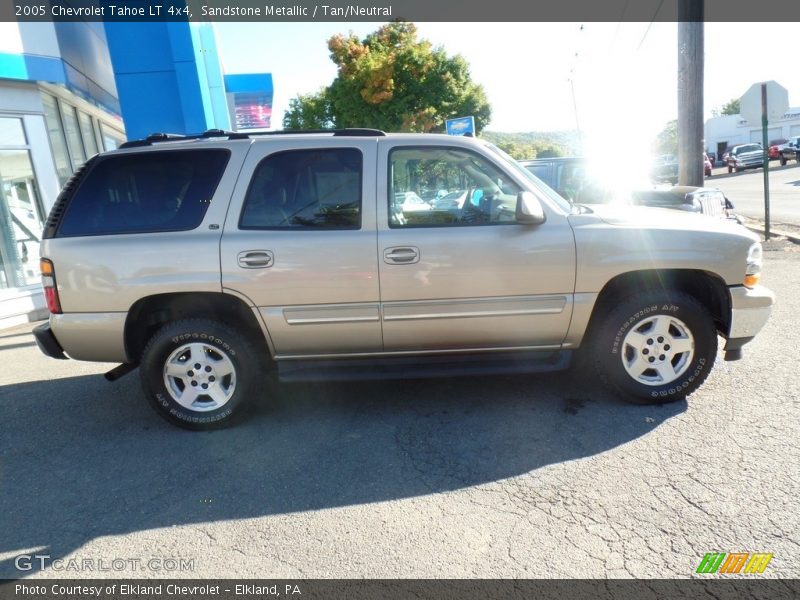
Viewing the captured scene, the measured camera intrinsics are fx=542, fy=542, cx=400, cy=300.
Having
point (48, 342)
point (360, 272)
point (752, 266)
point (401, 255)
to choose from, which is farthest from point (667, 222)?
point (48, 342)

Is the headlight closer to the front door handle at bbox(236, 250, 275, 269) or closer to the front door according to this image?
the front door

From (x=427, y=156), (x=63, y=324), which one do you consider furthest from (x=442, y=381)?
(x=63, y=324)

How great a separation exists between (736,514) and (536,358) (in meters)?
1.55

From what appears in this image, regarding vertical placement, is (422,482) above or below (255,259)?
below

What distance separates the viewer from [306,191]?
12.5 ft

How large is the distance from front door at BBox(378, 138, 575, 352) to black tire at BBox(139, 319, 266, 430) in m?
1.06

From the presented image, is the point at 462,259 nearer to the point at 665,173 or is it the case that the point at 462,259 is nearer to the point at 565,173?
the point at 565,173

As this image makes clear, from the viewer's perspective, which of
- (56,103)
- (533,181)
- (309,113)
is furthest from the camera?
(309,113)

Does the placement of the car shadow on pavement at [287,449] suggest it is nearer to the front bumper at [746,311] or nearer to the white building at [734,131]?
the front bumper at [746,311]

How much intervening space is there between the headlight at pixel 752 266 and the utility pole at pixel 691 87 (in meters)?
6.69

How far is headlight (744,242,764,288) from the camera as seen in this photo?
12.4 feet
